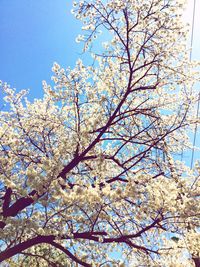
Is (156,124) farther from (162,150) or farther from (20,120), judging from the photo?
(20,120)

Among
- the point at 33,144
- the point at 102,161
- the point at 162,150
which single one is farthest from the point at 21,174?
the point at 162,150

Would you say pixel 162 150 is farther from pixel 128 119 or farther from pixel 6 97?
pixel 6 97

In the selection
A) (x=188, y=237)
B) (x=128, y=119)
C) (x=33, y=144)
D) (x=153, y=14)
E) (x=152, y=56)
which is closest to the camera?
(x=188, y=237)

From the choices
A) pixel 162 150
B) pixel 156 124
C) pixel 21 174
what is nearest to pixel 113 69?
pixel 156 124

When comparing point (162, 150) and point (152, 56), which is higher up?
point (152, 56)

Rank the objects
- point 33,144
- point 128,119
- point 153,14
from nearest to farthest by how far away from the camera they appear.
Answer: point 153,14
point 33,144
point 128,119

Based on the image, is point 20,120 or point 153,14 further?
point 20,120

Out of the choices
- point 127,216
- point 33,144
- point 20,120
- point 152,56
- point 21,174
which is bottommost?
point 127,216

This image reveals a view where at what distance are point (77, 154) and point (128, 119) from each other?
1.99m

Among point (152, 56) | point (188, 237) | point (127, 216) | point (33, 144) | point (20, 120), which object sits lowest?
point (188, 237)

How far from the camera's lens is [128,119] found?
858 cm

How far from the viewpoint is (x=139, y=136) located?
27.0 ft

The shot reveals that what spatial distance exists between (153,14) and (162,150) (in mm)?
3291

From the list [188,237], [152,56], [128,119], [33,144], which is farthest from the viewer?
[128,119]
